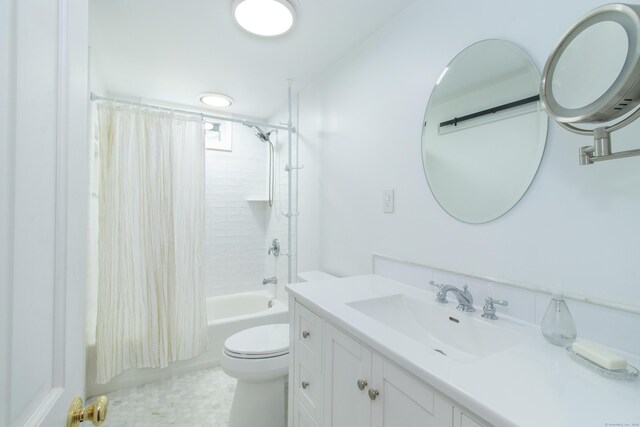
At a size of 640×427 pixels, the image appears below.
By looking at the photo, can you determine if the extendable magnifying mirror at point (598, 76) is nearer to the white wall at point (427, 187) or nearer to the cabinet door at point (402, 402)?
the white wall at point (427, 187)

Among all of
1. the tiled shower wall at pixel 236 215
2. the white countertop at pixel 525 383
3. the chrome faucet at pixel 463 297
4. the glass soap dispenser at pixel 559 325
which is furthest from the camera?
the tiled shower wall at pixel 236 215

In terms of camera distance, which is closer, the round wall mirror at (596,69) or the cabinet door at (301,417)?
the round wall mirror at (596,69)

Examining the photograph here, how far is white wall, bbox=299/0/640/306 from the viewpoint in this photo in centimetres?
82

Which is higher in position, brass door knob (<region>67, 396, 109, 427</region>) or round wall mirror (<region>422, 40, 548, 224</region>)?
round wall mirror (<region>422, 40, 548, 224</region>)

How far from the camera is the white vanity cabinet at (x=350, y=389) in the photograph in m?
0.69

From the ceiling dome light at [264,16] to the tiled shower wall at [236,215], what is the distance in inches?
68.5

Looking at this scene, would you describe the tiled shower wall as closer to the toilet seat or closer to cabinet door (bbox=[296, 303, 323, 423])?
the toilet seat

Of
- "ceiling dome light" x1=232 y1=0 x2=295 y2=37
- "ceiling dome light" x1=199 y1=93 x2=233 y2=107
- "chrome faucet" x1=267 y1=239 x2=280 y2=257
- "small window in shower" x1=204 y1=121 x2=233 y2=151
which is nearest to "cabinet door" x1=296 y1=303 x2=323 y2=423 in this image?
"ceiling dome light" x1=232 y1=0 x2=295 y2=37

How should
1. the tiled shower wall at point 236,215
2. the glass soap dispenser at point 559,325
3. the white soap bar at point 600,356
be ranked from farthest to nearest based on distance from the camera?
1. the tiled shower wall at point 236,215
2. the glass soap dispenser at point 559,325
3. the white soap bar at point 600,356

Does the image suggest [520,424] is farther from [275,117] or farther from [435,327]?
[275,117]

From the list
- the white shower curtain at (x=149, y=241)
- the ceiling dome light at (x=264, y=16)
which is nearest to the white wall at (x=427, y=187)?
the ceiling dome light at (x=264, y=16)

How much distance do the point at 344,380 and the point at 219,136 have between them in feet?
9.42

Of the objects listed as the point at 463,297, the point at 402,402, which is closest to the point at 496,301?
the point at 463,297

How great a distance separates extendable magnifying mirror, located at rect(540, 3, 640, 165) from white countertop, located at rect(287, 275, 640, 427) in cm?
51
